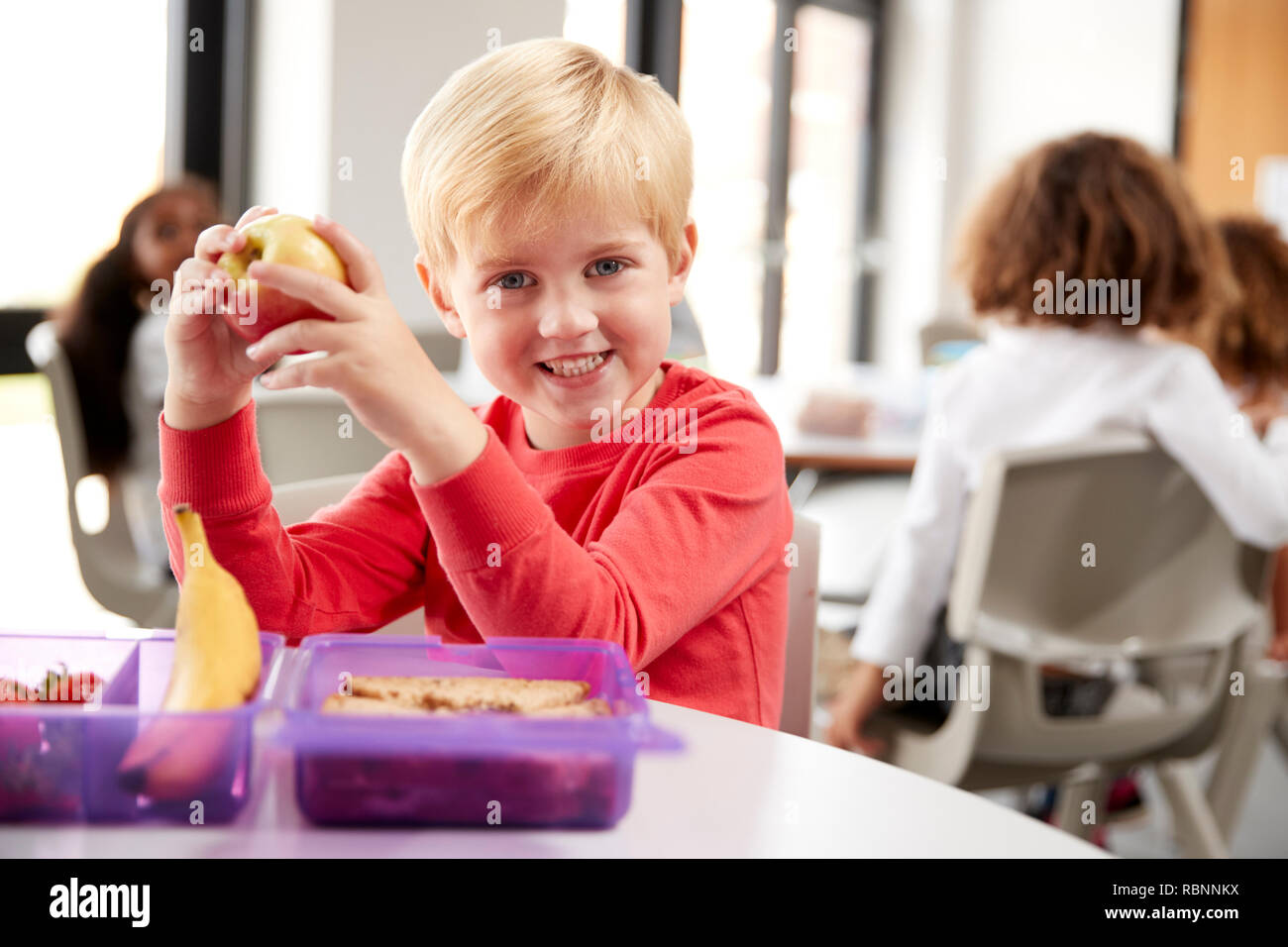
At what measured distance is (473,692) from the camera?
1.85 ft

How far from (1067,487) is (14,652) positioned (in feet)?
4.29

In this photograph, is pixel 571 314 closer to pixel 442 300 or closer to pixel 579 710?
pixel 442 300

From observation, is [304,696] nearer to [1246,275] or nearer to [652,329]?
[652,329]

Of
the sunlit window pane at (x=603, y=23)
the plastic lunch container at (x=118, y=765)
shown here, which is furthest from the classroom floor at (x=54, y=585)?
the sunlit window pane at (x=603, y=23)

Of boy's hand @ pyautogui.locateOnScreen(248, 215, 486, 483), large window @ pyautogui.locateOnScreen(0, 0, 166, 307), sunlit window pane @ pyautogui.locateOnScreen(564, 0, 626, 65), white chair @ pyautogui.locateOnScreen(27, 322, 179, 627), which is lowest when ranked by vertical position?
white chair @ pyautogui.locateOnScreen(27, 322, 179, 627)

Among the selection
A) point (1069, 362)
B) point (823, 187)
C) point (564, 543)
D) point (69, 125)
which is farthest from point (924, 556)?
point (823, 187)

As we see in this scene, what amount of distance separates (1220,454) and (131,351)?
5.78ft

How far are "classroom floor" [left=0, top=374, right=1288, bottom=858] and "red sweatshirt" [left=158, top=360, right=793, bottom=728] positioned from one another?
116 centimetres

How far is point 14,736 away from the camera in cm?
51

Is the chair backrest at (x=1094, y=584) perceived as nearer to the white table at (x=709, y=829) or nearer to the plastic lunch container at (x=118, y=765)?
the white table at (x=709, y=829)

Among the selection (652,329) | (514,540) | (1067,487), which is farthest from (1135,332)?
(514,540)

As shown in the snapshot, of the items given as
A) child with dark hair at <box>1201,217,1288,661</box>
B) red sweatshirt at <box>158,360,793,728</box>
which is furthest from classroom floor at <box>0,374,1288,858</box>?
red sweatshirt at <box>158,360,793,728</box>

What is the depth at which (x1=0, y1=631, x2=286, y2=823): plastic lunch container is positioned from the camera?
0.50 meters

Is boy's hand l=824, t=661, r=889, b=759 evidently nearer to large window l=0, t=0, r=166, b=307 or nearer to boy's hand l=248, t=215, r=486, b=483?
boy's hand l=248, t=215, r=486, b=483
